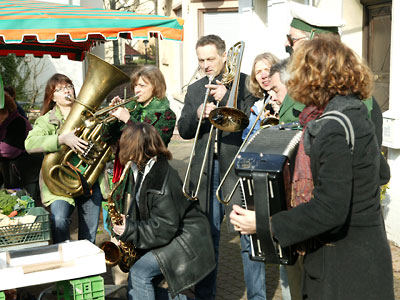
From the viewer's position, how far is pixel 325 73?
224 centimetres

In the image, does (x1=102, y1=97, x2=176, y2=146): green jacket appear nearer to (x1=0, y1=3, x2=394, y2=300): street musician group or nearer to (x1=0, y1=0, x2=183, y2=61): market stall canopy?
(x1=0, y1=3, x2=394, y2=300): street musician group

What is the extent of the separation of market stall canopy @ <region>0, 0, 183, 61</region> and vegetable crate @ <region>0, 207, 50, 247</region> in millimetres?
1742

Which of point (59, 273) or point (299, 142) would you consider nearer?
point (299, 142)

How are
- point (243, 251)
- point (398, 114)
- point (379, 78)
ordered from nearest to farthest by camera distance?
point (243, 251), point (398, 114), point (379, 78)

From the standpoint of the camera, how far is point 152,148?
11.7ft

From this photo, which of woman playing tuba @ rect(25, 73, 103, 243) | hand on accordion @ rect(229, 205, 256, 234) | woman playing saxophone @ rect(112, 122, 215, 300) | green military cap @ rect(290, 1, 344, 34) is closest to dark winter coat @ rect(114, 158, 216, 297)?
woman playing saxophone @ rect(112, 122, 215, 300)

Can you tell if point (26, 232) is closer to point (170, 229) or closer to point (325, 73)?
point (170, 229)

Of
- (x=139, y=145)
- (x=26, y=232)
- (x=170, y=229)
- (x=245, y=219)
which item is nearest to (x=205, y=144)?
(x=139, y=145)

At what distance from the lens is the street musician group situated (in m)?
2.24

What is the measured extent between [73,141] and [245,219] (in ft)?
7.26

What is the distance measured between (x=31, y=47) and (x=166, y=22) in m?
2.26

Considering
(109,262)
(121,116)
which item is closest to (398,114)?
(121,116)

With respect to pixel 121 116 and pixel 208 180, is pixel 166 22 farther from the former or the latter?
pixel 208 180

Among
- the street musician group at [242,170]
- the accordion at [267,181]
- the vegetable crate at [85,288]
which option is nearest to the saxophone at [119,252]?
the street musician group at [242,170]
